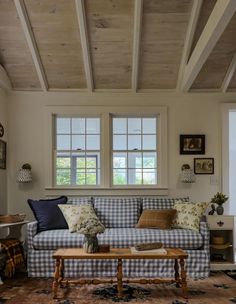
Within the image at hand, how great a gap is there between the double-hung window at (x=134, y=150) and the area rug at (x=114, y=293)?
2097 millimetres

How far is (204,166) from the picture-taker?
673 centimetres

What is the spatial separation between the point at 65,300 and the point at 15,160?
2.89 meters

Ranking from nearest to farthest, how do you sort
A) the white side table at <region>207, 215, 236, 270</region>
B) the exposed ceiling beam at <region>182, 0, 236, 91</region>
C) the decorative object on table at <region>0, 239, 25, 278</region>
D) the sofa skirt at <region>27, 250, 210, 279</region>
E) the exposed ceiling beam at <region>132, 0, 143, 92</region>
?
the exposed ceiling beam at <region>182, 0, 236, 91</region>, the exposed ceiling beam at <region>132, 0, 143, 92</region>, the decorative object on table at <region>0, 239, 25, 278</region>, the sofa skirt at <region>27, 250, 210, 279</region>, the white side table at <region>207, 215, 236, 270</region>

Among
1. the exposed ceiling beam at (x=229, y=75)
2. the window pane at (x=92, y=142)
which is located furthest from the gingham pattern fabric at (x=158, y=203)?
the exposed ceiling beam at (x=229, y=75)

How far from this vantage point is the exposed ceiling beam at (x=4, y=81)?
618cm

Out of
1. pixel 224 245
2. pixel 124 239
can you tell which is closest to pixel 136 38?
pixel 124 239

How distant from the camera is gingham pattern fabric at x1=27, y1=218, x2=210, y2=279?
17.6 ft

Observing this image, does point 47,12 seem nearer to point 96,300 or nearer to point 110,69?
point 110,69

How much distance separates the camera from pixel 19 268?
18.8ft

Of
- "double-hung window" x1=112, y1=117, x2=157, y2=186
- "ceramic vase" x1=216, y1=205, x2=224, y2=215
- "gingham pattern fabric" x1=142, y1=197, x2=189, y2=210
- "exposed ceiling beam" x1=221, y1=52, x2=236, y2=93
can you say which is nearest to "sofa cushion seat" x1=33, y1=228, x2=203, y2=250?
"gingham pattern fabric" x1=142, y1=197, x2=189, y2=210

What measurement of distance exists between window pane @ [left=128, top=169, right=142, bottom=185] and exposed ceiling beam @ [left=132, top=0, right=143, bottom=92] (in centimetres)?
125

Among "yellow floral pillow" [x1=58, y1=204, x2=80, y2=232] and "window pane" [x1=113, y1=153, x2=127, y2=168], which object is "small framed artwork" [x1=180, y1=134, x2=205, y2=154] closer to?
"window pane" [x1=113, y1=153, x2=127, y2=168]

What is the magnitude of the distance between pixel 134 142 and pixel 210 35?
258cm

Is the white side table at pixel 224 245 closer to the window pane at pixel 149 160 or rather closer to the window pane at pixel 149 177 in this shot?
the window pane at pixel 149 177
